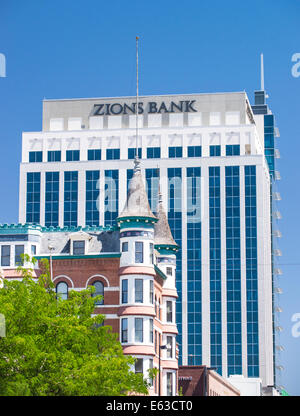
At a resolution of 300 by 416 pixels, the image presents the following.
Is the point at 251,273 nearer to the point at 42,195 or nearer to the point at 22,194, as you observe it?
the point at 42,195

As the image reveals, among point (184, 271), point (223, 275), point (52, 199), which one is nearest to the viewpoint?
point (223, 275)

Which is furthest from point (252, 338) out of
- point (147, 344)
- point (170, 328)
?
point (147, 344)

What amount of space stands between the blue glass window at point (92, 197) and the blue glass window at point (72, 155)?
13.1 ft

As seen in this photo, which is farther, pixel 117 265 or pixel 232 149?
pixel 232 149

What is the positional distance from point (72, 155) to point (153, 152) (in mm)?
14138

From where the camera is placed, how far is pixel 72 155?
16662 cm

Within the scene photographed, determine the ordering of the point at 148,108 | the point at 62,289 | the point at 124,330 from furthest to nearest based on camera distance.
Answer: the point at 148,108 < the point at 62,289 < the point at 124,330

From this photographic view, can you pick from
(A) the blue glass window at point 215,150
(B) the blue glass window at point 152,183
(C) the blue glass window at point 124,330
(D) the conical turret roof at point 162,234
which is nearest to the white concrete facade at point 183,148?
(A) the blue glass window at point 215,150

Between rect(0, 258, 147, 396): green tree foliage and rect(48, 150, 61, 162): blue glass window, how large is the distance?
107 meters

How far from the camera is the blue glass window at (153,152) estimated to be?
6467 inches

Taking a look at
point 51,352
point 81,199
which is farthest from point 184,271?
point 51,352

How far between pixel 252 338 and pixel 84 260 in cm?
7432

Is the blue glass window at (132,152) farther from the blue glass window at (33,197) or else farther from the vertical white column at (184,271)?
the blue glass window at (33,197)

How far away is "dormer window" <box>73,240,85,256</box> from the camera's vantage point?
8319cm
